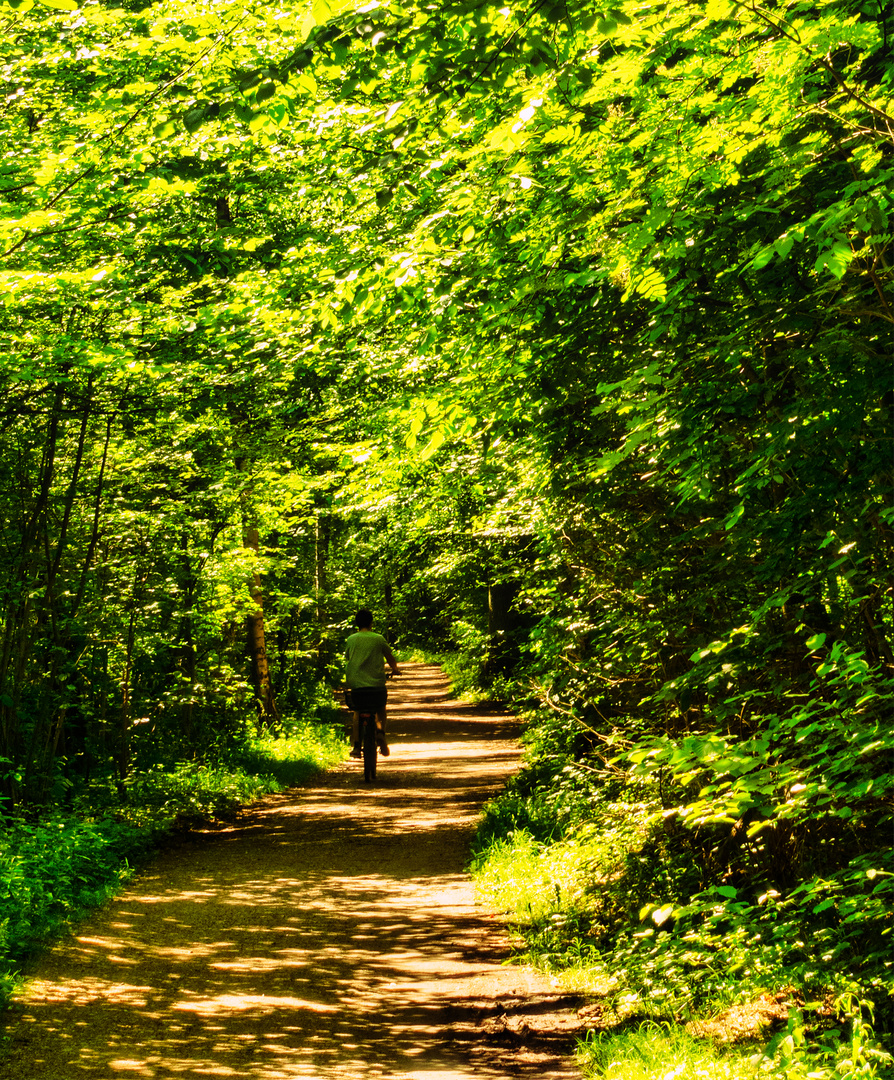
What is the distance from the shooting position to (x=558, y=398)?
6355mm

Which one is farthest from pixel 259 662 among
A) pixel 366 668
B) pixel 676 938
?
pixel 676 938

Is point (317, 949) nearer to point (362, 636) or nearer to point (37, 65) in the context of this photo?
point (362, 636)

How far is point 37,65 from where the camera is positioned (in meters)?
11.4

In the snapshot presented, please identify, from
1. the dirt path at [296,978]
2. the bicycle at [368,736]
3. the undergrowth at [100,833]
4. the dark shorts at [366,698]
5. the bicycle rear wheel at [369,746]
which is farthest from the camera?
the bicycle rear wheel at [369,746]

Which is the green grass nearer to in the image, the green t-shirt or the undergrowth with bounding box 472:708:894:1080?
the undergrowth with bounding box 472:708:894:1080

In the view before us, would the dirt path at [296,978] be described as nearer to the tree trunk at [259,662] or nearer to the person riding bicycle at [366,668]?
the person riding bicycle at [366,668]

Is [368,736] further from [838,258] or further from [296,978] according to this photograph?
[838,258]

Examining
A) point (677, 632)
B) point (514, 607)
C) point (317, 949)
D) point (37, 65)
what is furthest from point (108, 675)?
point (677, 632)

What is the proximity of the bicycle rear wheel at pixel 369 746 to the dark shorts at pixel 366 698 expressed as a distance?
251mm

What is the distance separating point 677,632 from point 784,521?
1.67 m

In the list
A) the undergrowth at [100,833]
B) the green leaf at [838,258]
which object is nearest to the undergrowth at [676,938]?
the green leaf at [838,258]

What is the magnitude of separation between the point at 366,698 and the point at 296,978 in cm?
664

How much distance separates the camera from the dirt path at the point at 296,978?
5.10 meters

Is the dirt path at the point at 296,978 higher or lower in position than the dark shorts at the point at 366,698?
lower
